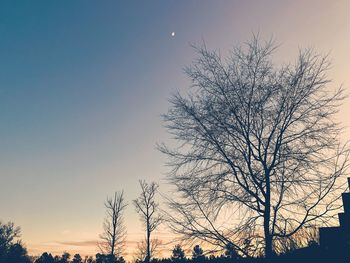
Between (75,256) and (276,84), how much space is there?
306 ft

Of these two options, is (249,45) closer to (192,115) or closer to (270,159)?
(192,115)

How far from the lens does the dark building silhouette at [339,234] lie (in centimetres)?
687

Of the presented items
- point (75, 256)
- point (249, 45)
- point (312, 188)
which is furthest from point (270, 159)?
point (75, 256)

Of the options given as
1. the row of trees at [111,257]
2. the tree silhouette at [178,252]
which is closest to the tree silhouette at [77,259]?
the row of trees at [111,257]

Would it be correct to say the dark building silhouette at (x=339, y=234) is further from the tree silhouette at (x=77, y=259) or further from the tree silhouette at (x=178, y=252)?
the tree silhouette at (x=77, y=259)

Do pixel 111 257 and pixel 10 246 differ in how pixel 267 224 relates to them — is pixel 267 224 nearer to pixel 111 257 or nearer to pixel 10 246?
pixel 111 257

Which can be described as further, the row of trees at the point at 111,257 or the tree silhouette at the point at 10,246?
the tree silhouette at the point at 10,246

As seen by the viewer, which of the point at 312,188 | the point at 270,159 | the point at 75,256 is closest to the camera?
the point at 312,188

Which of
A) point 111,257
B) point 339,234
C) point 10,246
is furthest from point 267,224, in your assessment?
point 10,246

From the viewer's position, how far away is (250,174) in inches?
293

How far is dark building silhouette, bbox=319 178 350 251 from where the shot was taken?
6.87 metres

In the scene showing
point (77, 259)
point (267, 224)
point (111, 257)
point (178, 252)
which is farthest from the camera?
point (77, 259)

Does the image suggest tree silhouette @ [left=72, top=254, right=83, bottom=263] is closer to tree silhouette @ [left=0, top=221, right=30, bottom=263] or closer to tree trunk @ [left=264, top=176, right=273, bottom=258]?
tree silhouette @ [left=0, top=221, right=30, bottom=263]

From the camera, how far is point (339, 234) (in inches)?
283
